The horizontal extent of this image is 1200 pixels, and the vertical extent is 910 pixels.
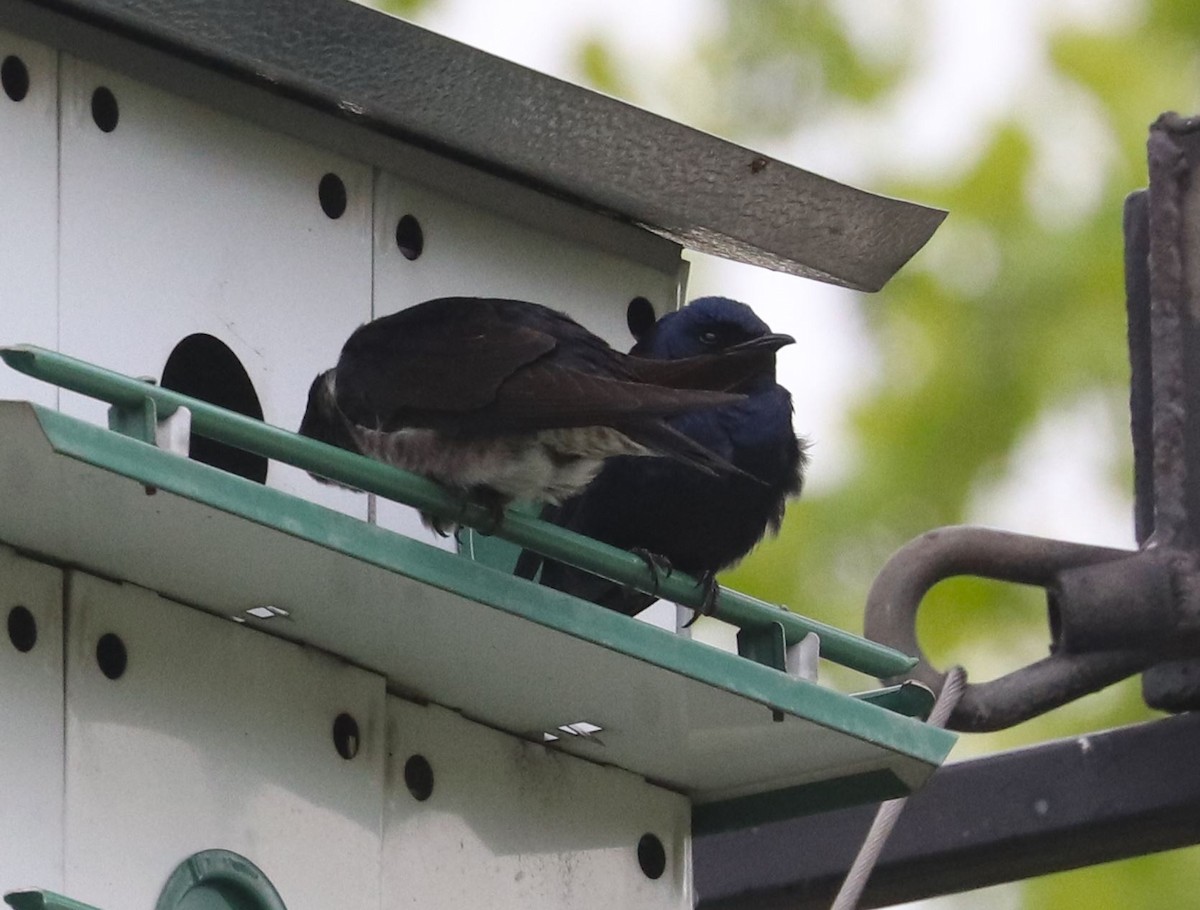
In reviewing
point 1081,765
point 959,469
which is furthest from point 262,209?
point 959,469

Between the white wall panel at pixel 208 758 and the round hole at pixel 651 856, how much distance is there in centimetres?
44

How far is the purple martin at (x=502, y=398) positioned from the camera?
306cm

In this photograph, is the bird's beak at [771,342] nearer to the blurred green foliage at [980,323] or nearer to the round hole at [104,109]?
the round hole at [104,109]

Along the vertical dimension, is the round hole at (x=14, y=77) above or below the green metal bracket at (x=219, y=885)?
above

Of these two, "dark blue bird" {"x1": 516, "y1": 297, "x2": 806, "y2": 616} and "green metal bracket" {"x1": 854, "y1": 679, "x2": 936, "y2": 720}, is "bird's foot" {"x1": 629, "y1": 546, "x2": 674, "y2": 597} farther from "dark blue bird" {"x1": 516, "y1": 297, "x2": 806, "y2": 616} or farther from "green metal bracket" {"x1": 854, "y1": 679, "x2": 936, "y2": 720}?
"green metal bracket" {"x1": 854, "y1": 679, "x2": 936, "y2": 720}

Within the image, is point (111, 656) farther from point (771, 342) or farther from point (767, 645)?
point (771, 342)

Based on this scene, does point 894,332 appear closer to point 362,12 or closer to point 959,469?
point 959,469

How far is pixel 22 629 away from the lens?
2912 millimetres

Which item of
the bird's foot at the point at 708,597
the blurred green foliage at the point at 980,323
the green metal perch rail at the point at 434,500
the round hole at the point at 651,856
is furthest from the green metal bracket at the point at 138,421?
the blurred green foliage at the point at 980,323

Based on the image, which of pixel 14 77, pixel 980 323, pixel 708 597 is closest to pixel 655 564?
pixel 708 597

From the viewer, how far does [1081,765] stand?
293cm

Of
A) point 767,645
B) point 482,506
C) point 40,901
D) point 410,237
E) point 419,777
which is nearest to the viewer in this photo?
point 40,901

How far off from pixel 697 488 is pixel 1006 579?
2.58 feet

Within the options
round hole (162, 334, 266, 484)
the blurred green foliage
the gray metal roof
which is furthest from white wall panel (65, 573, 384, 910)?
the blurred green foliage
